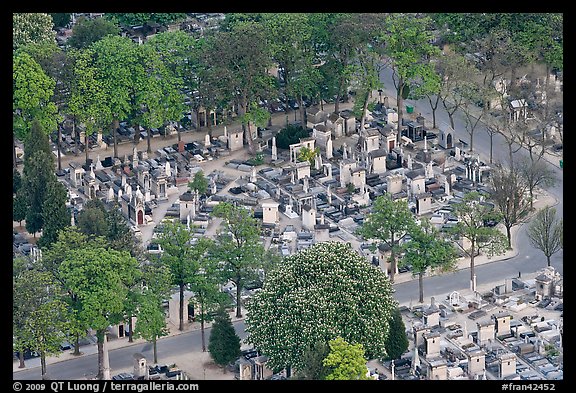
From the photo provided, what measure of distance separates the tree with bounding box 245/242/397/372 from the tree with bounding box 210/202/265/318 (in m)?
5.23

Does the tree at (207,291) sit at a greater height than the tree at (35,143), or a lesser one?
lesser

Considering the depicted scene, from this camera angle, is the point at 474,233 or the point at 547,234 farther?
the point at 547,234

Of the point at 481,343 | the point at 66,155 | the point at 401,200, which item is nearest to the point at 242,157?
the point at 66,155

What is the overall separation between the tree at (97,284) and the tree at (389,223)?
56.7 ft

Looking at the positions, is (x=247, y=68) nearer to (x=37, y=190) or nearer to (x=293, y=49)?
(x=293, y=49)

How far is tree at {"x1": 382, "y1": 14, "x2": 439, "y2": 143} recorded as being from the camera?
6137 inches

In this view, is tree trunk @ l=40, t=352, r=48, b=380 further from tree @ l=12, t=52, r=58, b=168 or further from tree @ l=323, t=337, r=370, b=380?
tree @ l=12, t=52, r=58, b=168

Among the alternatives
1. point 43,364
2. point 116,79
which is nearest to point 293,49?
point 116,79

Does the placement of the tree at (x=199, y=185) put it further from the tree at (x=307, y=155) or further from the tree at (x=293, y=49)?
the tree at (x=293, y=49)

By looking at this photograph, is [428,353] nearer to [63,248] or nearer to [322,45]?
[63,248]

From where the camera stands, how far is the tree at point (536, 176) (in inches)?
5645

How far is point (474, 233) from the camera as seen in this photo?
13262 cm

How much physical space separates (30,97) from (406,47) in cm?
2702

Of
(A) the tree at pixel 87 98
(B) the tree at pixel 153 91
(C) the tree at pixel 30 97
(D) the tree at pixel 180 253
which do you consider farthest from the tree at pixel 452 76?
(D) the tree at pixel 180 253
